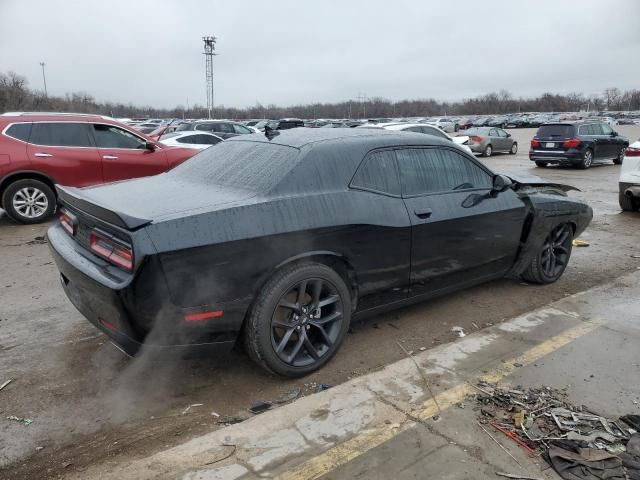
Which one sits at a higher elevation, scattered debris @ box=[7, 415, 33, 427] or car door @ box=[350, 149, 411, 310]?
car door @ box=[350, 149, 411, 310]

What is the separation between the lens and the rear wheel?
57.0 feet

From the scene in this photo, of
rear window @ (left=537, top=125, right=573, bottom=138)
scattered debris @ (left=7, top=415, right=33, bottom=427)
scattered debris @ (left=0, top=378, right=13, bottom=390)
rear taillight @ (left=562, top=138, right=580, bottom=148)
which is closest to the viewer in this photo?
scattered debris @ (left=7, top=415, right=33, bottom=427)

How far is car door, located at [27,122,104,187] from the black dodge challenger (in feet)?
16.2

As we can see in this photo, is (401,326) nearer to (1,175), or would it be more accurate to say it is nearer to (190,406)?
(190,406)

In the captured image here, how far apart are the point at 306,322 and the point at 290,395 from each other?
47 centimetres

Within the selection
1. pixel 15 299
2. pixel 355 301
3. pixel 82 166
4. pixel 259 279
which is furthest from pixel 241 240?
pixel 82 166

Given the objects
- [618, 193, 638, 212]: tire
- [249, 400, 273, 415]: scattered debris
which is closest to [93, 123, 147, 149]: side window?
[249, 400, 273, 415]: scattered debris

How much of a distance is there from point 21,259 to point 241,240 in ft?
15.1

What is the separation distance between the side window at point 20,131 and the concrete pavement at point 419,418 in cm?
721

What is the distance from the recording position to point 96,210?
308 centimetres

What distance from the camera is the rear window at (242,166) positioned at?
345cm

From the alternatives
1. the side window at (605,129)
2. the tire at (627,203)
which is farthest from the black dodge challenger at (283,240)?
the side window at (605,129)

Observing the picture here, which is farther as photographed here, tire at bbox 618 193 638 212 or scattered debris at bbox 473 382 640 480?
tire at bbox 618 193 638 212

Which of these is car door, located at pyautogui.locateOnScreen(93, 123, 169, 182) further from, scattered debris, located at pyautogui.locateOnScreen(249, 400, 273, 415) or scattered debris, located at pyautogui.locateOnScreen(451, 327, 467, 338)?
scattered debris, located at pyautogui.locateOnScreen(249, 400, 273, 415)
